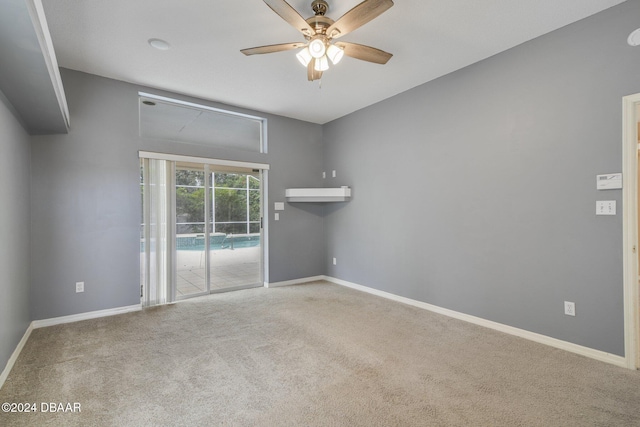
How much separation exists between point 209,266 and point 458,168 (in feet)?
12.5

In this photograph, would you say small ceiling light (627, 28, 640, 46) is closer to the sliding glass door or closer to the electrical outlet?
the electrical outlet

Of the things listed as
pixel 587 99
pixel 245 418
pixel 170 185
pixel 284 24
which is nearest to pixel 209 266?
pixel 170 185

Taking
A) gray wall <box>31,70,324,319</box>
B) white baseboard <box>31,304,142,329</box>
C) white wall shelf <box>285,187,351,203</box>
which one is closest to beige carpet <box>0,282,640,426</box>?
white baseboard <box>31,304,142,329</box>

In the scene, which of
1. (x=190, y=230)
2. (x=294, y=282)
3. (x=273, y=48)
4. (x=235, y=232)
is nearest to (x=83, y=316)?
(x=190, y=230)

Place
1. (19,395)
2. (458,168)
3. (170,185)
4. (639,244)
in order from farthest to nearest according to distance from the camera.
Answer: (170,185) → (458,168) → (639,244) → (19,395)

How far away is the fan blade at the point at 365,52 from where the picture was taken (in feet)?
8.52

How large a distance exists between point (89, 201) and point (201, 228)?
1431mm

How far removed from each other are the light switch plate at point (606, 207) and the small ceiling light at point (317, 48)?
2703 millimetres

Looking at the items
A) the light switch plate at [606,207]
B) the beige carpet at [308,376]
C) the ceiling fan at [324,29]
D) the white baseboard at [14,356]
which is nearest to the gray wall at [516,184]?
the light switch plate at [606,207]

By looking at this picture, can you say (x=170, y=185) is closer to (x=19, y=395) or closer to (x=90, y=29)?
(x=90, y=29)

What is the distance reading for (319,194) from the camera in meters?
5.23

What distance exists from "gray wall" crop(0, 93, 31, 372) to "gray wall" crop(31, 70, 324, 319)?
191 mm

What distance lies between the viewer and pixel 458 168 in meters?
3.71

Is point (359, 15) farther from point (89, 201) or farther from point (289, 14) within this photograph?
point (89, 201)
